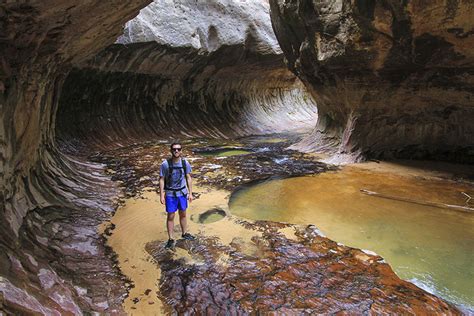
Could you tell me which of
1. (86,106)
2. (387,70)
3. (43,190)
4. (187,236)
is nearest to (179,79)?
(86,106)

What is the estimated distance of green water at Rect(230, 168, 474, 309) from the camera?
4496 millimetres

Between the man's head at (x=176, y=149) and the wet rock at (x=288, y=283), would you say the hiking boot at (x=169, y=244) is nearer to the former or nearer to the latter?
the wet rock at (x=288, y=283)

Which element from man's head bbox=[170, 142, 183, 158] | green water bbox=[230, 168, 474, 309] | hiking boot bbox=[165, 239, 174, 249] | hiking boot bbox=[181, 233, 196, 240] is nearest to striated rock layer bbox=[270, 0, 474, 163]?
green water bbox=[230, 168, 474, 309]

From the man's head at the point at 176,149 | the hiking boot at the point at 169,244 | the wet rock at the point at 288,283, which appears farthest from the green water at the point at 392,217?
the man's head at the point at 176,149

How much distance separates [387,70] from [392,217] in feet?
16.1

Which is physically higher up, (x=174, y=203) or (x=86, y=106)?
(x=86, y=106)

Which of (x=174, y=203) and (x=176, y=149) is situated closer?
(x=176, y=149)

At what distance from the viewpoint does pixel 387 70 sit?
9.59 meters

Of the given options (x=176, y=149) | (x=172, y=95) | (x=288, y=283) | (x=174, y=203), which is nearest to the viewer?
(x=288, y=283)

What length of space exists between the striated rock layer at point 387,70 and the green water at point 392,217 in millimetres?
2342

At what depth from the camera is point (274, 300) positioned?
3670 millimetres

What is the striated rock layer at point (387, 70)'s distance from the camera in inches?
321

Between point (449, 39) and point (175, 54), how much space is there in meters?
8.95

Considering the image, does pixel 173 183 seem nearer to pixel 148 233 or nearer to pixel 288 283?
pixel 148 233
